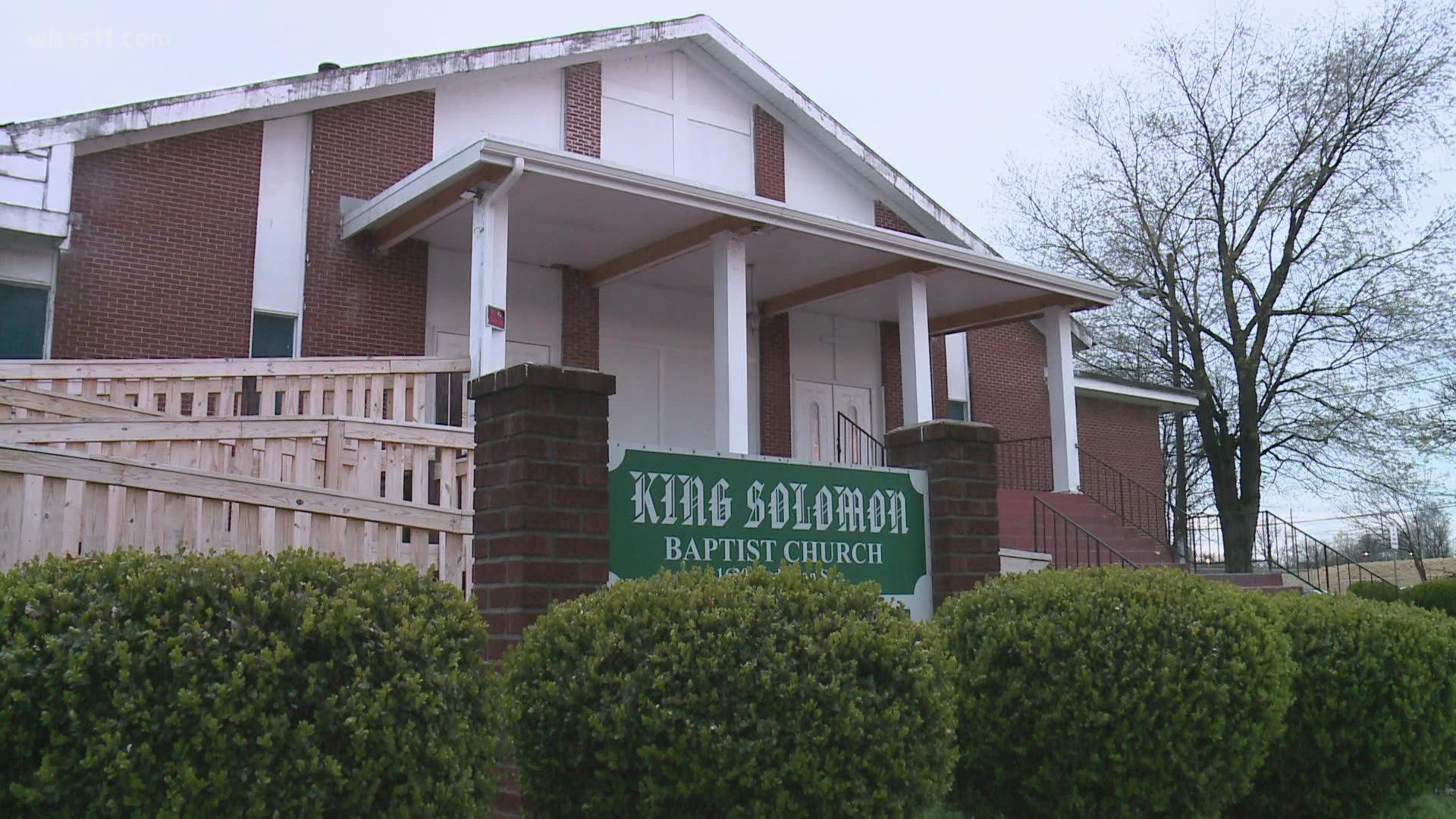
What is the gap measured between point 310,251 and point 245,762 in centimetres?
1233

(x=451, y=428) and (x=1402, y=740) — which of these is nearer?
(x=1402, y=740)

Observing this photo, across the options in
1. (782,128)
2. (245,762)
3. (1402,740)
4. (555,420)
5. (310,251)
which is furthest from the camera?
(782,128)

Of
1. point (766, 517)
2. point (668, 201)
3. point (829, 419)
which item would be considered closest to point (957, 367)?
point (829, 419)

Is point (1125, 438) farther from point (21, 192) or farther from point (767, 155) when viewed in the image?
point (21, 192)

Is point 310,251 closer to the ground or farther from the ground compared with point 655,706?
farther from the ground

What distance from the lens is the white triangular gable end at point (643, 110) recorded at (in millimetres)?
14391

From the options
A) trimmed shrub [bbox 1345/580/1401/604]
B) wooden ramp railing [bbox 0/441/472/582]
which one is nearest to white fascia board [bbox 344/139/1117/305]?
wooden ramp railing [bbox 0/441/472/582]

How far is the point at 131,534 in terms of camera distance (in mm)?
6707

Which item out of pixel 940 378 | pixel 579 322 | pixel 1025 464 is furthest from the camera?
pixel 1025 464

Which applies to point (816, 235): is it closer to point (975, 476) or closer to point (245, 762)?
point (975, 476)

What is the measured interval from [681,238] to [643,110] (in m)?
3.27

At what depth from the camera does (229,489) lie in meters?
7.05

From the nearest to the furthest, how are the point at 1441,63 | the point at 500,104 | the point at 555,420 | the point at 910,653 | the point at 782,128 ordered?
the point at 910,653 → the point at 555,420 → the point at 500,104 → the point at 782,128 → the point at 1441,63

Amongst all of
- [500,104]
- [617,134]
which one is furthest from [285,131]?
[617,134]
